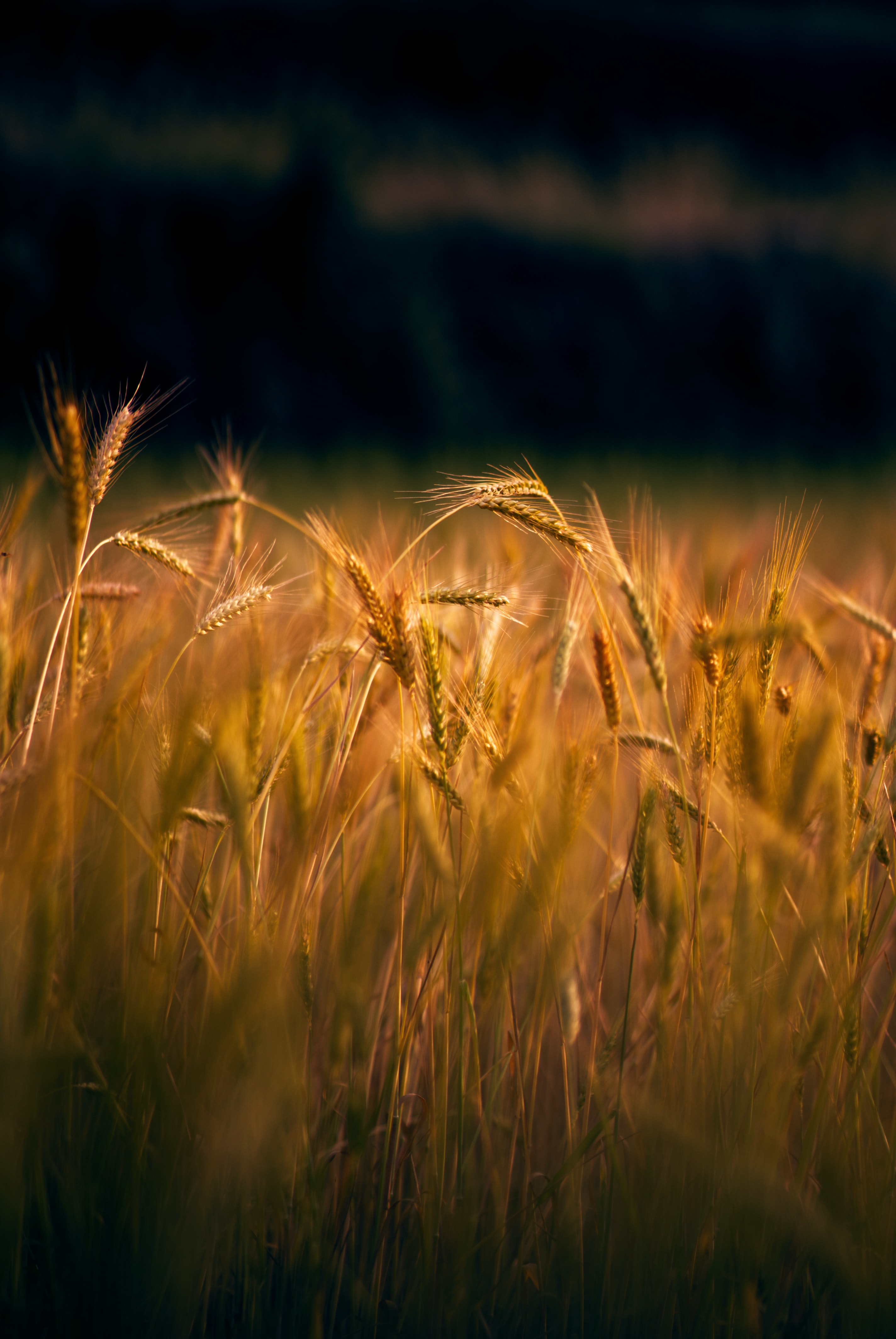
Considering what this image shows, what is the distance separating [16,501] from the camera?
1.01m

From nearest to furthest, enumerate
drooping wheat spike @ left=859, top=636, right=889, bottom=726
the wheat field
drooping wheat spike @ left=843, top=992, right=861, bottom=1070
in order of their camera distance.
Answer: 1. the wheat field
2. drooping wheat spike @ left=843, top=992, right=861, bottom=1070
3. drooping wheat spike @ left=859, top=636, right=889, bottom=726

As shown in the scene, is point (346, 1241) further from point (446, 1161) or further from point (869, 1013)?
point (869, 1013)

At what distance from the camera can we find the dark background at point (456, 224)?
6215mm

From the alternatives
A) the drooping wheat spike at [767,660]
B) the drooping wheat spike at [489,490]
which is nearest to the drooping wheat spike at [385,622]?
the drooping wheat spike at [489,490]

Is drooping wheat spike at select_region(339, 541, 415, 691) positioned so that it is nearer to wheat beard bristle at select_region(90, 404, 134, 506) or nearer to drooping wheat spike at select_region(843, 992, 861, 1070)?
wheat beard bristle at select_region(90, 404, 134, 506)

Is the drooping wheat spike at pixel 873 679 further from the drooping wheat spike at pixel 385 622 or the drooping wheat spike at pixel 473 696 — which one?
the drooping wheat spike at pixel 385 622

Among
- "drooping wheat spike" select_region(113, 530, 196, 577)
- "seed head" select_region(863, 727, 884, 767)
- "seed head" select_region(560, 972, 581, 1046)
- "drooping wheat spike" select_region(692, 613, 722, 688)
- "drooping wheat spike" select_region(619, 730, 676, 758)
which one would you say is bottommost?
"seed head" select_region(560, 972, 581, 1046)

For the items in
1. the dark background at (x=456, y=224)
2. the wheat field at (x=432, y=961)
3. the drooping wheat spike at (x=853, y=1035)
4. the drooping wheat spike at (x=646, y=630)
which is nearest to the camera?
the wheat field at (x=432, y=961)

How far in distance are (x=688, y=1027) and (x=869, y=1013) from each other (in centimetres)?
45

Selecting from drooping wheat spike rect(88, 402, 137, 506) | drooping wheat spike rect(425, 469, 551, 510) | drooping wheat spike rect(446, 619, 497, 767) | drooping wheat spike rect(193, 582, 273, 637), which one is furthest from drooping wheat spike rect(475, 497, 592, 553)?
drooping wheat spike rect(88, 402, 137, 506)

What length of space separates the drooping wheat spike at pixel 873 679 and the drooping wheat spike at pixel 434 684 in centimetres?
47

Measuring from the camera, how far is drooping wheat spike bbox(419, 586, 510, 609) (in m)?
0.88

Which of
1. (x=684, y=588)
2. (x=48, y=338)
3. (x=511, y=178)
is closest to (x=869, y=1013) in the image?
(x=684, y=588)

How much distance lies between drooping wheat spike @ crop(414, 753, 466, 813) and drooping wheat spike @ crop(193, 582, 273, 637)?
21 cm
